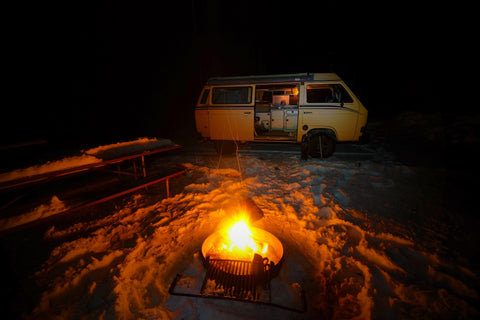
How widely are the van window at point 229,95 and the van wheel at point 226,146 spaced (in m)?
1.47

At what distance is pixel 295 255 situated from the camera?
2691 millimetres

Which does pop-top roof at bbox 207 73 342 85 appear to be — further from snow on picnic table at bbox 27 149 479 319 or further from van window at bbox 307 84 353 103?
snow on picnic table at bbox 27 149 479 319

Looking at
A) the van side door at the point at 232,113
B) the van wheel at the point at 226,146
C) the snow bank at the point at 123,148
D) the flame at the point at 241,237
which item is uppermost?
the van side door at the point at 232,113

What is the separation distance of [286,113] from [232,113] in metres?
2.06

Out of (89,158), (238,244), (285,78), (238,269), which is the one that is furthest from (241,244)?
(285,78)

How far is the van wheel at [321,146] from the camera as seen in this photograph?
6.52 metres

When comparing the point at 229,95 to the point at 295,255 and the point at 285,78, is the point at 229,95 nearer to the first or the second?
the point at 285,78

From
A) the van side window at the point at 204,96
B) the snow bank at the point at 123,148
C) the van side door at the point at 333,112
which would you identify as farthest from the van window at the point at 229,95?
the snow bank at the point at 123,148

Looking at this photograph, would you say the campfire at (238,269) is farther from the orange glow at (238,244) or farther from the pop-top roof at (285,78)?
the pop-top roof at (285,78)

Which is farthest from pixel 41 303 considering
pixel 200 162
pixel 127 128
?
pixel 127 128

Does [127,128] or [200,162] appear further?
[127,128]

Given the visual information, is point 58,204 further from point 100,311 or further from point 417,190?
point 417,190

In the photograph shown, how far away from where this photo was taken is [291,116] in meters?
7.16

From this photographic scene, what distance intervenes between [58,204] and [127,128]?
8309 millimetres
